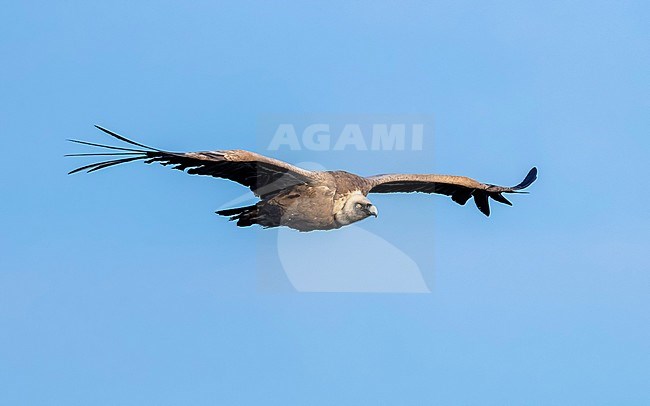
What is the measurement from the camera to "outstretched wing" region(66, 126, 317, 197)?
53.6ft

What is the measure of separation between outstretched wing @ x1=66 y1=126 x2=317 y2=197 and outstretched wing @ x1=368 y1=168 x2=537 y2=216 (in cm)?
238

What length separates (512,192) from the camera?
21.5 meters

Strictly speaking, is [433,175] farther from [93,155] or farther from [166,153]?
Result: [93,155]

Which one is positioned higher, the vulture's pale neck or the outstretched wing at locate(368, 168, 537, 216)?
the outstretched wing at locate(368, 168, 537, 216)

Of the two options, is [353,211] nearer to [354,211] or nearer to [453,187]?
[354,211]

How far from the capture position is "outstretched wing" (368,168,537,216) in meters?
20.9

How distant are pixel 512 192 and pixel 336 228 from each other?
403 cm

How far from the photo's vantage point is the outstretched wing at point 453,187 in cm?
2088

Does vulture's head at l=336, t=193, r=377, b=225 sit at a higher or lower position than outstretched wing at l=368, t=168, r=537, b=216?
lower

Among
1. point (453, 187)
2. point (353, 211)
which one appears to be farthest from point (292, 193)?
point (453, 187)

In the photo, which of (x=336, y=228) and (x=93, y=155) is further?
(x=336, y=228)

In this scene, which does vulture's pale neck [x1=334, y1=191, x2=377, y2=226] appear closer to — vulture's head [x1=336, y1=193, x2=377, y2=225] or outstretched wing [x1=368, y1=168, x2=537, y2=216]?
vulture's head [x1=336, y1=193, x2=377, y2=225]

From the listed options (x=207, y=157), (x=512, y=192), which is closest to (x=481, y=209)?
(x=512, y=192)

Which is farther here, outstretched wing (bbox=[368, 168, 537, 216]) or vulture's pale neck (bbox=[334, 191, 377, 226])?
outstretched wing (bbox=[368, 168, 537, 216])
